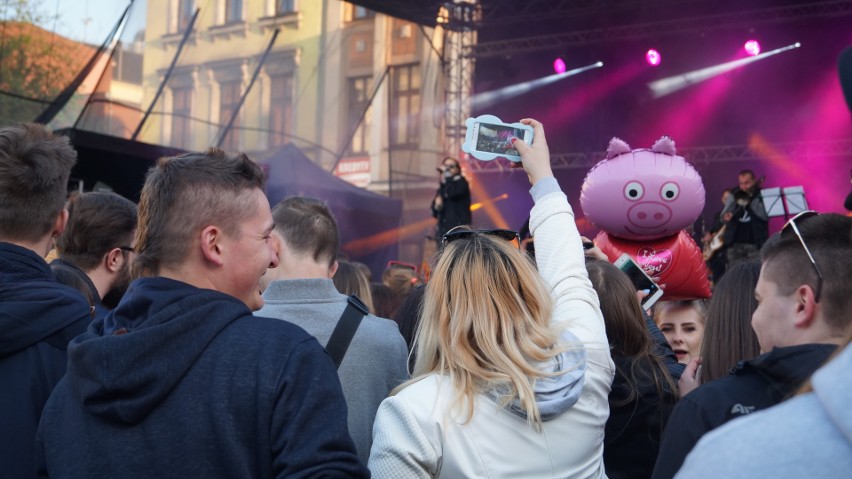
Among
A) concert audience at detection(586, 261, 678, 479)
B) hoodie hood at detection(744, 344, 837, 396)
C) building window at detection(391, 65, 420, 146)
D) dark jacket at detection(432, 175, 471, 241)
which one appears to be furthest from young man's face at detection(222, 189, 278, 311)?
building window at detection(391, 65, 420, 146)

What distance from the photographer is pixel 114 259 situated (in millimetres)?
3125

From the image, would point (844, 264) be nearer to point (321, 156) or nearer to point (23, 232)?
point (23, 232)

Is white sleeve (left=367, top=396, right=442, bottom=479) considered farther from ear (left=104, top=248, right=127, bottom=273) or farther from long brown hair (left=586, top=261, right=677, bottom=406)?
ear (left=104, top=248, right=127, bottom=273)

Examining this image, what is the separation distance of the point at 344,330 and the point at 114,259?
999mm

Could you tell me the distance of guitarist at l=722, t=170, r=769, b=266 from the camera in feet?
39.9

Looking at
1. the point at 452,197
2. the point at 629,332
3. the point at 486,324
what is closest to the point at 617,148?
the point at 629,332

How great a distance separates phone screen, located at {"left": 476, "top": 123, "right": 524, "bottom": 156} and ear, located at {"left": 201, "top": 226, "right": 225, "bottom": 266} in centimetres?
108

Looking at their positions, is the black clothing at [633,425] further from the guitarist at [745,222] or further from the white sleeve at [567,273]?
the guitarist at [745,222]

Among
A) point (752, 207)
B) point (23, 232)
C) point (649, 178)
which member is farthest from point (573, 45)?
point (23, 232)

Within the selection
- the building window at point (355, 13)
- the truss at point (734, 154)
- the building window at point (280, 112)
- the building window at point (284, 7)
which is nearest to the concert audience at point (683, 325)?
the building window at point (280, 112)

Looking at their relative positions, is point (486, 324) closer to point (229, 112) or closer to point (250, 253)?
point (250, 253)

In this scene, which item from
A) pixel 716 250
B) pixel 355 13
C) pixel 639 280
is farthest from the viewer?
pixel 355 13

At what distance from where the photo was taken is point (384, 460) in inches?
80.2

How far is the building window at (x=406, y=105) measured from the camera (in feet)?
59.0
